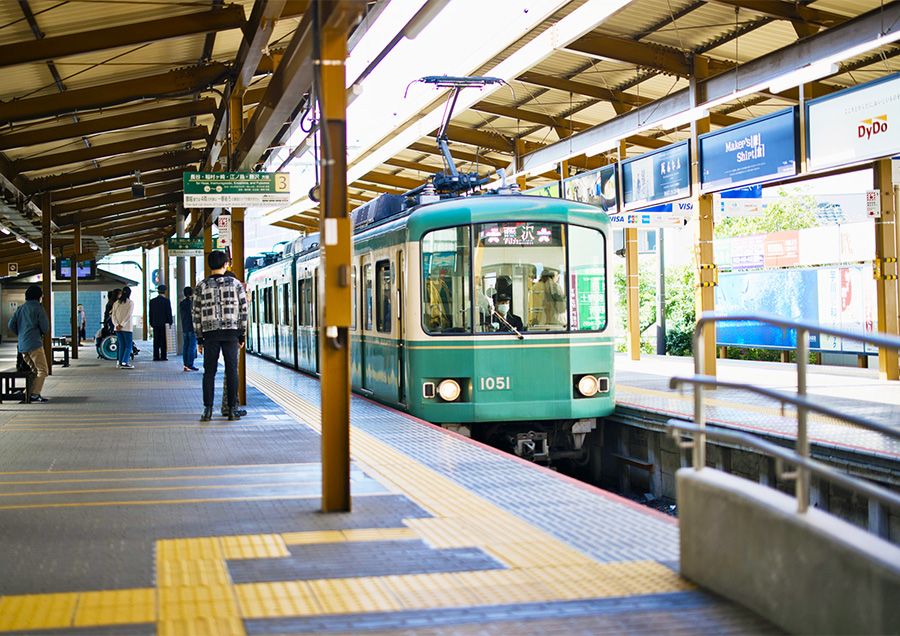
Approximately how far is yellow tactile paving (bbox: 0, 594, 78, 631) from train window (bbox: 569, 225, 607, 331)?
658 cm

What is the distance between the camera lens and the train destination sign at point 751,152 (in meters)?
12.6

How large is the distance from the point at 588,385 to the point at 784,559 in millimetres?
6338

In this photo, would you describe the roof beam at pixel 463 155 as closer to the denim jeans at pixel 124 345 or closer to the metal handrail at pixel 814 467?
the denim jeans at pixel 124 345

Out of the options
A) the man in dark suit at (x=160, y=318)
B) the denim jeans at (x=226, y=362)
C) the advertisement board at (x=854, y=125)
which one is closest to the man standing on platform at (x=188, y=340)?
the man in dark suit at (x=160, y=318)

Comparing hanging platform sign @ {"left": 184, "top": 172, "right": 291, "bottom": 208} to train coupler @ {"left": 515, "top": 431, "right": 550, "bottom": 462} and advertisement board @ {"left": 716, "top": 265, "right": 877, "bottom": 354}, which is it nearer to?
train coupler @ {"left": 515, "top": 431, "right": 550, "bottom": 462}

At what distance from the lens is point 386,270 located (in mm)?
11562

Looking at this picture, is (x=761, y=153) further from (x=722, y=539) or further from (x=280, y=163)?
(x=280, y=163)

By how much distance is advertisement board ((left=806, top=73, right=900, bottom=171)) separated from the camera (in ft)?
37.8

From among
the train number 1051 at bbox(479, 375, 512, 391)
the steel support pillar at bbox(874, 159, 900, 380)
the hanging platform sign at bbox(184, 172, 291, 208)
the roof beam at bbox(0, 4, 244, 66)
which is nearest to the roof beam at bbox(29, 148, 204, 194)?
the hanging platform sign at bbox(184, 172, 291, 208)

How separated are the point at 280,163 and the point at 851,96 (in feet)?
39.6

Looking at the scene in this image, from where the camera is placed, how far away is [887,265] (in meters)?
14.0

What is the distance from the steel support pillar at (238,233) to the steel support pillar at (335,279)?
20.4 feet

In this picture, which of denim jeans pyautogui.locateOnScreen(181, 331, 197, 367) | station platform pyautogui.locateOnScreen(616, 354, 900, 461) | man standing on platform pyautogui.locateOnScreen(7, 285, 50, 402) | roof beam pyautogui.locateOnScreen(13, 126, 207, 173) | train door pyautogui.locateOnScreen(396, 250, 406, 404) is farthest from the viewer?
denim jeans pyautogui.locateOnScreen(181, 331, 197, 367)

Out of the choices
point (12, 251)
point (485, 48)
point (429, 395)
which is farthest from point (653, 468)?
point (12, 251)
